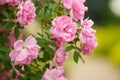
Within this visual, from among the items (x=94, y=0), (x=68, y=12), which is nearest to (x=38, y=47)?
(x=68, y=12)

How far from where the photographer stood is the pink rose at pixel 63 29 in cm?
219

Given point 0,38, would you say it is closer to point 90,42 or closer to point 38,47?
point 38,47

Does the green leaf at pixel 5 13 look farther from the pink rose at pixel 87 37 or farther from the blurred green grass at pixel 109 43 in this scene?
the blurred green grass at pixel 109 43

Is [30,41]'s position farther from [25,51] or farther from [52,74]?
[52,74]

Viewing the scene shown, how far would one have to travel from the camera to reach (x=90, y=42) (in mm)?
2309

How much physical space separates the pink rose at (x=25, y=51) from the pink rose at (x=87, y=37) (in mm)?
233

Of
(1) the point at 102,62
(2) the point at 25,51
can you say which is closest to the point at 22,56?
(2) the point at 25,51

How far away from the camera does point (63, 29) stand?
7.20 feet

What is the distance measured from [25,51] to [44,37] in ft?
0.69

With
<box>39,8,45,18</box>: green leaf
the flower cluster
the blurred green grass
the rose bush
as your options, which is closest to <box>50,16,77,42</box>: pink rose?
the rose bush

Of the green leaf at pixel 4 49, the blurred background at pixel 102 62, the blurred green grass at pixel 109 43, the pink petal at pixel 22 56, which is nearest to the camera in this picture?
the pink petal at pixel 22 56

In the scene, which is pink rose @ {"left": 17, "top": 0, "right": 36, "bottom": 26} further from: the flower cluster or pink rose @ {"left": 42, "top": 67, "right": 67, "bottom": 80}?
Answer: pink rose @ {"left": 42, "top": 67, "right": 67, "bottom": 80}

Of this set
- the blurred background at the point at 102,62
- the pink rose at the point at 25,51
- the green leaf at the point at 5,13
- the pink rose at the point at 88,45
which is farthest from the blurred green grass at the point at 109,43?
the pink rose at the point at 25,51

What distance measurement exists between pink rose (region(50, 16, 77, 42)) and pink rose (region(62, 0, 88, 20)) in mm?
68
